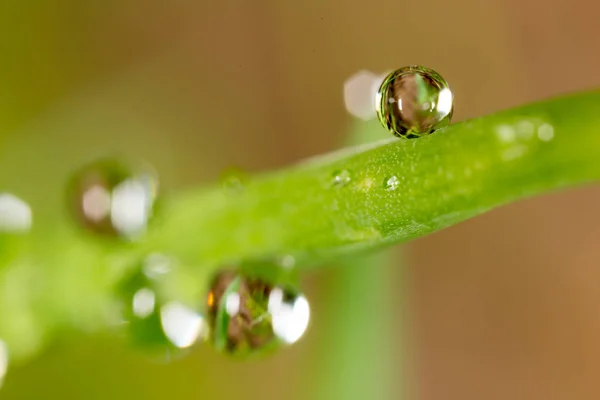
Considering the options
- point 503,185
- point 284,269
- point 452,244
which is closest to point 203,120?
point 452,244

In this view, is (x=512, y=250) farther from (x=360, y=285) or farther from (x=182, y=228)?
(x=182, y=228)

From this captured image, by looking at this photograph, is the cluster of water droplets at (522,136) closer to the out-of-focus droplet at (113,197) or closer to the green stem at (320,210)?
the green stem at (320,210)

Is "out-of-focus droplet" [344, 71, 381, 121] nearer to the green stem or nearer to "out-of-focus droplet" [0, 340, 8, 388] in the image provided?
the green stem

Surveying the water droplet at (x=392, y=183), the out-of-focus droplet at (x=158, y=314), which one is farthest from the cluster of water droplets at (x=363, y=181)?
the out-of-focus droplet at (x=158, y=314)

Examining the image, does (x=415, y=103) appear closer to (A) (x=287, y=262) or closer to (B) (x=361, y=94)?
(A) (x=287, y=262)

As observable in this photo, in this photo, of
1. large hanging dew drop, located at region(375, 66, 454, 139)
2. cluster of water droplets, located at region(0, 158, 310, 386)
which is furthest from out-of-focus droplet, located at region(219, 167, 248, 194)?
large hanging dew drop, located at region(375, 66, 454, 139)

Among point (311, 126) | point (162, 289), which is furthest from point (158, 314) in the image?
point (311, 126)
